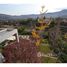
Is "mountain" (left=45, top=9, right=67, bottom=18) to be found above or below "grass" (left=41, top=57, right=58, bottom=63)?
above

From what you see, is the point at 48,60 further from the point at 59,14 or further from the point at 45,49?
the point at 59,14

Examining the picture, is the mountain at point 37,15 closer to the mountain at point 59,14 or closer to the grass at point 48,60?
the mountain at point 59,14

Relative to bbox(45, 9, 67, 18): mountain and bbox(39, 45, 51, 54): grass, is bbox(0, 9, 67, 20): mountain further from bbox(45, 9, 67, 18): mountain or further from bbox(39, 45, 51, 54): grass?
bbox(39, 45, 51, 54): grass

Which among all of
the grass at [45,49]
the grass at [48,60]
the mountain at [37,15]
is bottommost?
the grass at [48,60]

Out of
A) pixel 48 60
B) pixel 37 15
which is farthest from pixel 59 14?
pixel 48 60

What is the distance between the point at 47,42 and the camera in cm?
201

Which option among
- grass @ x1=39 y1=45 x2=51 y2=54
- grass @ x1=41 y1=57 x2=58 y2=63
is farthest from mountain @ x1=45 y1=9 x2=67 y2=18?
grass @ x1=41 y1=57 x2=58 y2=63

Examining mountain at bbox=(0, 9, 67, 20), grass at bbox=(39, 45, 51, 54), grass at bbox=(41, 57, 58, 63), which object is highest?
mountain at bbox=(0, 9, 67, 20)

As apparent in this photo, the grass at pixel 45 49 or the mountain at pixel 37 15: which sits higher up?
the mountain at pixel 37 15

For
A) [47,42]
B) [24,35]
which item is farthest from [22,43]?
[47,42]

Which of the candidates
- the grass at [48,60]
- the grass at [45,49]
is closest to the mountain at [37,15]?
the grass at [45,49]

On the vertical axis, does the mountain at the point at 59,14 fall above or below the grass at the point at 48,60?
above

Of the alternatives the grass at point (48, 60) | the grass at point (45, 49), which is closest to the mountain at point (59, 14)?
the grass at point (45, 49)

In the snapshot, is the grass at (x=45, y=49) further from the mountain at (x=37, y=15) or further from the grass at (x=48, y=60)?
the mountain at (x=37, y=15)
